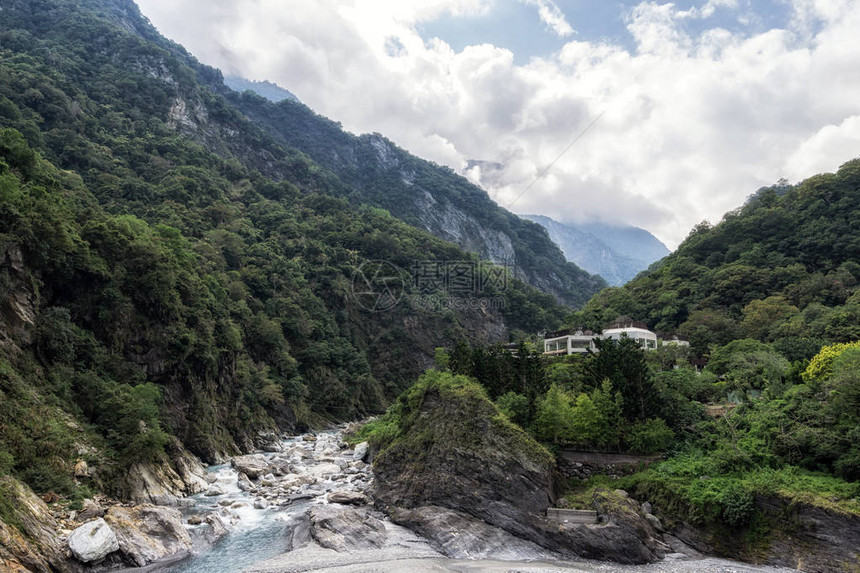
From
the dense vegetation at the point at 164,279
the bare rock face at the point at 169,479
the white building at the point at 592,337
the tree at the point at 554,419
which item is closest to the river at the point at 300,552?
the bare rock face at the point at 169,479

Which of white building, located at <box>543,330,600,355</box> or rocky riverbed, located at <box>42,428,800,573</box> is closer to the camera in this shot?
rocky riverbed, located at <box>42,428,800,573</box>

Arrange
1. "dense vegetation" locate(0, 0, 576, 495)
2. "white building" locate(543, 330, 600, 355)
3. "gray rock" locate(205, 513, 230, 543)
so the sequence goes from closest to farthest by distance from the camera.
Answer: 1. "gray rock" locate(205, 513, 230, 543)
2. "dense vegetation" locate(0, 0, 576, 495)
3. "white building" locate(543, 330, 600, 355)

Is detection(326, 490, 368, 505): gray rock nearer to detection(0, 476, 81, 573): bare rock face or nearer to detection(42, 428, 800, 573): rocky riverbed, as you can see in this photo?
detection(42, 428, 800, 573): rocky riverbed

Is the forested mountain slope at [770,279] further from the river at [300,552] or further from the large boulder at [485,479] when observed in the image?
the river at [300,552]

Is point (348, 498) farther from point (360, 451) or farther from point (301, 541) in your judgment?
point (360, 451)

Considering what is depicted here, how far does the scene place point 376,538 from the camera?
20.2m

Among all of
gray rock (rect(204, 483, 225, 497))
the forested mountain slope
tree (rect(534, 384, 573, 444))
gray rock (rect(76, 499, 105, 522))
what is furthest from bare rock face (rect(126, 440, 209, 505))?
the forested mountain slope

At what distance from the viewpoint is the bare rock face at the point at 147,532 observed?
17266 mm

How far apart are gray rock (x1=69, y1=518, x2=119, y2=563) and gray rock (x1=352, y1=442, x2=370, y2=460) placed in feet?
70.9

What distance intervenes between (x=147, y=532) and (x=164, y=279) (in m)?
20.8

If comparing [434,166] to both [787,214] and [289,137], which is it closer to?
[289,137]

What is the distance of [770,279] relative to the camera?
51.3 meters

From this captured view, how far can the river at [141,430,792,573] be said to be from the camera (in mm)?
17438

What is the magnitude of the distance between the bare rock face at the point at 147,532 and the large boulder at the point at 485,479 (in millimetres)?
9963
